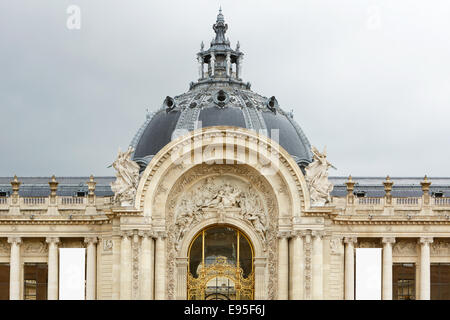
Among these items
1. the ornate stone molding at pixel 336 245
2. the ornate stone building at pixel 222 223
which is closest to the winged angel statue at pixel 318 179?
the ornate stone building at pixel 222 223

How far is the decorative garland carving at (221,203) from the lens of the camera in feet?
174

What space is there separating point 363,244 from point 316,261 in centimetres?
367

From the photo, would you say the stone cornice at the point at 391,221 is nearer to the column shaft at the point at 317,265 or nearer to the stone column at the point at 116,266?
the column shaft at the point at 317,265

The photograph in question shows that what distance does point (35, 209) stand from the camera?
2153 inches

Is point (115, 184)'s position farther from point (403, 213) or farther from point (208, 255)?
point (403, 213)

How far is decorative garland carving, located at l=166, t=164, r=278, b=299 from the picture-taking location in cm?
5303

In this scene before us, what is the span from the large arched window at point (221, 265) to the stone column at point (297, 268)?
255cm

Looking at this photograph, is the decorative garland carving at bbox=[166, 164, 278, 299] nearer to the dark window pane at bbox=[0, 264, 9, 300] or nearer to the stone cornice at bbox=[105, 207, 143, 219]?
the stone cornice at bbox=[105, 207, 143, 219]

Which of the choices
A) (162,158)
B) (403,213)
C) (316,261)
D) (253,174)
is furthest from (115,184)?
(403,213)

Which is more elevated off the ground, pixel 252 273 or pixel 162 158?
pixel 162 158

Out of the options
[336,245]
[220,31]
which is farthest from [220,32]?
[336,245]

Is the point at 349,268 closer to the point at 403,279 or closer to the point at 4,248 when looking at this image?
the point at 403,279

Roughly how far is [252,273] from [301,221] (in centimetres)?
A: 384

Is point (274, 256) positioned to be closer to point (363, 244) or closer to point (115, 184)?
point (363, 244)
